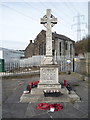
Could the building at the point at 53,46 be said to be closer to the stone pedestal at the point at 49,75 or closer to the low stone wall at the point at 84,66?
the low stone wall at the point at 84,66

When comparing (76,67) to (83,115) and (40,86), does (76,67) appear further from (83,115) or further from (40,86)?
(83,115)

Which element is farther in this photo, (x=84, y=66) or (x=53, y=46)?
(x=53, y=46)

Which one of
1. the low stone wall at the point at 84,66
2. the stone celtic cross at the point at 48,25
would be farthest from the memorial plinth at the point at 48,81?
the low stone wall at the point at 84,66

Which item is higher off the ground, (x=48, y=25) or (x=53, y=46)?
(x=53, y=46)

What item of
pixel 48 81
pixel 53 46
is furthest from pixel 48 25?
pixel 53 46

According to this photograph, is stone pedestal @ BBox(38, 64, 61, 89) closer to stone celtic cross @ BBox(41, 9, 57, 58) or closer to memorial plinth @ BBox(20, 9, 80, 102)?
memorial plinth @ BBox(20, 9, 80, 102)

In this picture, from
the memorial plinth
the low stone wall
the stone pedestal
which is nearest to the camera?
the memorial plinth

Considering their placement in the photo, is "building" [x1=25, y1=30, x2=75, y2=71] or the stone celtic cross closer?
the stone celtic cross

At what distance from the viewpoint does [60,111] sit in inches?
198

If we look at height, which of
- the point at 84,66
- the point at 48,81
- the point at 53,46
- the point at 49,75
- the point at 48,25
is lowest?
→ the point at 48,81

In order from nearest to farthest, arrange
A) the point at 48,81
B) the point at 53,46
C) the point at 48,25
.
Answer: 1. the point at 48,81
2. the point at 48,25
3. the point at 53,46

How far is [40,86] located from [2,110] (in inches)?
106

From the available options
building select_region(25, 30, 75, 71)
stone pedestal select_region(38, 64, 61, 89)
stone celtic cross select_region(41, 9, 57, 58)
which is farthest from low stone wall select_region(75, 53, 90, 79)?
building select_region(25, 30, 75, 71)

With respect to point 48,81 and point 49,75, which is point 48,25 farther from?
point 48,81
